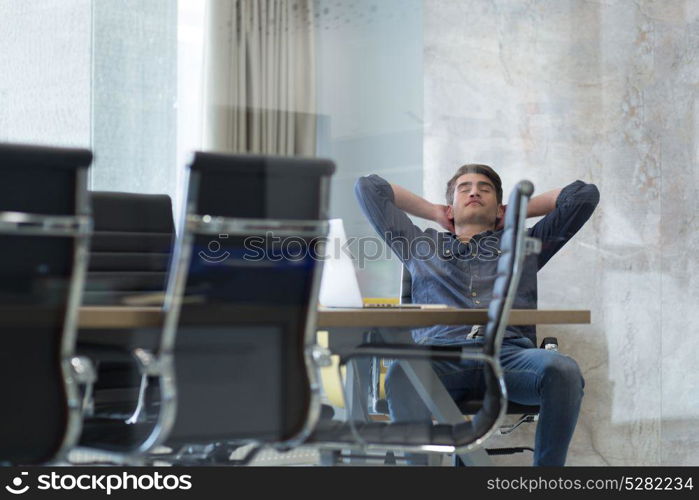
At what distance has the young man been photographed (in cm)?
302

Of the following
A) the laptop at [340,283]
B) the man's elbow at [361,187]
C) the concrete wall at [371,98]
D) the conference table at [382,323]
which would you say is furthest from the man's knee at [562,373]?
the man's elbow at [361,187]

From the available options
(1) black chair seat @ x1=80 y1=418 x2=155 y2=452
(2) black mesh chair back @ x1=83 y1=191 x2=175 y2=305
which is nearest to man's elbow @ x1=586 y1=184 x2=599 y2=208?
(2) black mesh chair back @ x1=83 y1=191 x2=175 y2=305

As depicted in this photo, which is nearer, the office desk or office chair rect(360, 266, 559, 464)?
the office desk

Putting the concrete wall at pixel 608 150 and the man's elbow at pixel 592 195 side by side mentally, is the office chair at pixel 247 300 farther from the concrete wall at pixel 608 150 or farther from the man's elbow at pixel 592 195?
the man's elbow at pixel 592 195

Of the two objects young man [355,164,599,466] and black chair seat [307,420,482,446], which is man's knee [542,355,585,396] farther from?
black chair seat [307,420,482,446]

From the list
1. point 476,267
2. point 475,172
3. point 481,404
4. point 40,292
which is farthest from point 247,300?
point 475,172

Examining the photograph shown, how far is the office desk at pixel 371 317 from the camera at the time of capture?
221 centimetres

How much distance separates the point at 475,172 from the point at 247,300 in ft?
6.12

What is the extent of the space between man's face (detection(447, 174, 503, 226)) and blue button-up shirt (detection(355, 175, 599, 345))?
3.6 inches

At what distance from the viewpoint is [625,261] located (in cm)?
406

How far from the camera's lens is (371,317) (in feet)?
8.65

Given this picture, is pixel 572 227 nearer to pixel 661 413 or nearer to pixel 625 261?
pixel 625 261

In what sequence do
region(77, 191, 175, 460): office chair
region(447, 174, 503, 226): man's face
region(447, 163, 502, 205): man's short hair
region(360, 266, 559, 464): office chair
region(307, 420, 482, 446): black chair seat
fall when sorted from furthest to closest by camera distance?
region(447, 163, 502, 205): man's short hair < region(447, 174, 503, 226): man's face < region(360, 266, 559, 464): office chair < region(307, 420, 482, 446): black chair seat < region(77, 191, 175, 460): office chair

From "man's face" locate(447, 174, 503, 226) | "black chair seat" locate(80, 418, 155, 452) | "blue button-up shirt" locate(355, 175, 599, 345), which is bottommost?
"black chair seat" locate(80, 418, 155, 452)
